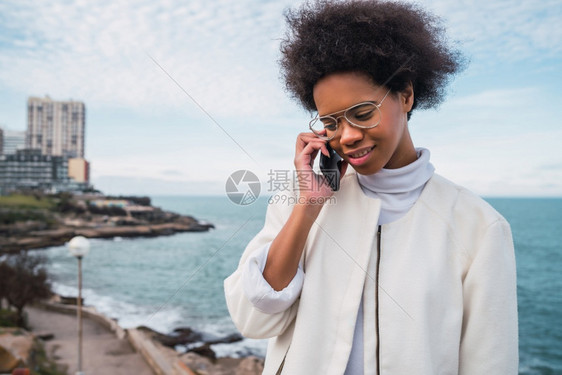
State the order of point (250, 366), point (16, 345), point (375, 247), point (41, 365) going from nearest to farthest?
point (375, 247) → point (16, 345) → point (41, 365) → point (250, 366)

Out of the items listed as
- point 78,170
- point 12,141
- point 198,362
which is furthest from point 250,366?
point 12,141

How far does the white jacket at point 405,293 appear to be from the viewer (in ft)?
3.11

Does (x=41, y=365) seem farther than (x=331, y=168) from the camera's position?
Yes

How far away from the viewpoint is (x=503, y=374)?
37.1 inches

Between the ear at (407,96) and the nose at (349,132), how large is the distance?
16cm

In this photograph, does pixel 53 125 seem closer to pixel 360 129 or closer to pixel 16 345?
pixel 16 345

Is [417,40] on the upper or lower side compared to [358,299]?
upper

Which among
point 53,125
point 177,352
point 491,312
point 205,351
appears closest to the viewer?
point 491,312

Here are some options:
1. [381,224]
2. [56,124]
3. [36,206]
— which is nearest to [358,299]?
[381,224]

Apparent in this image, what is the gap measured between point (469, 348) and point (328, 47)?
754 millimetres

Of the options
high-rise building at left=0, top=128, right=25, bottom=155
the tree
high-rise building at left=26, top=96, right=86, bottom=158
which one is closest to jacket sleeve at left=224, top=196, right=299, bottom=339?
the tree

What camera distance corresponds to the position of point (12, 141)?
2375 inches

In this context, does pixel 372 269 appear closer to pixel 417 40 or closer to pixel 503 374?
pixel 503 374

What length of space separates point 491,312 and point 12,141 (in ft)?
232
